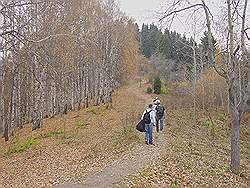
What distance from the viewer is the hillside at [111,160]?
38.6 feet

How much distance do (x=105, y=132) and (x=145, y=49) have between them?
6897 cm

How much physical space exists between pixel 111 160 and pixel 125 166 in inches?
51.3

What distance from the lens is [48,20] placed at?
77.9 feet

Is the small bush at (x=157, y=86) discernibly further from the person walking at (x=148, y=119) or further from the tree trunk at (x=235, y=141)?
the tree trunk at (x=235, y=141)

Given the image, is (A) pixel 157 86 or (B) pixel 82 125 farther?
(A) pixel 157 86

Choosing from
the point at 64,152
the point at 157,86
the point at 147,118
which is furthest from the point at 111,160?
the point at 157,86

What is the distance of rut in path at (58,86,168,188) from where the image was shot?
10887 mm

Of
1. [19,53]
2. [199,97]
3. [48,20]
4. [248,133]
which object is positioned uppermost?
[48,20]

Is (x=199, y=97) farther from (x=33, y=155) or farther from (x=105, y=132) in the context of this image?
(x=33, y=155)

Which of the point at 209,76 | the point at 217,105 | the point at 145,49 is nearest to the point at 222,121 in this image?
the point at 209,76

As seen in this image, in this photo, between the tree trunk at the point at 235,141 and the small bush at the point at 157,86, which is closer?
the tree trunk at the point at 235,141

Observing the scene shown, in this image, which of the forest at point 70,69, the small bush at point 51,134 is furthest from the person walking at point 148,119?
the forest at point 70,69

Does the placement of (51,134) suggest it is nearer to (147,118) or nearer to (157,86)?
(147,118)

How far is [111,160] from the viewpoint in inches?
554
